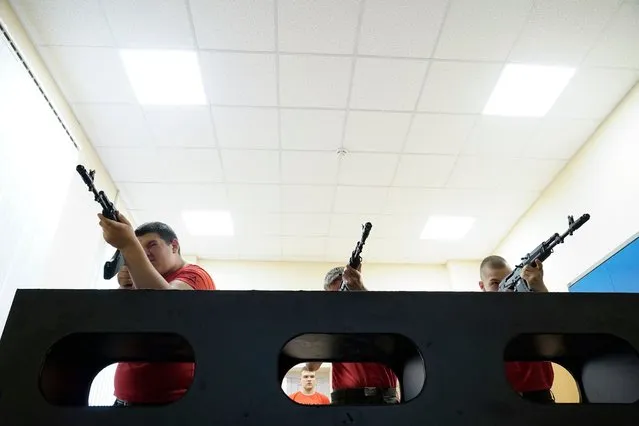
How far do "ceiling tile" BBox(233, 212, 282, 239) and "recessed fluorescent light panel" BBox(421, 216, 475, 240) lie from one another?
1.79 meters

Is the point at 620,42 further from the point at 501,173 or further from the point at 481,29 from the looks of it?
the point at 501,173

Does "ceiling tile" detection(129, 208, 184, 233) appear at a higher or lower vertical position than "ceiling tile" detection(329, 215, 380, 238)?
higher

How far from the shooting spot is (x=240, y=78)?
310cm

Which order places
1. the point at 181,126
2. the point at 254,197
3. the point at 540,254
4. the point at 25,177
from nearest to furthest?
the point at 540,254
the point at 25,177
the point at 181,126
the point at 254,197

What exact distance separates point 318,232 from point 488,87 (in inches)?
107

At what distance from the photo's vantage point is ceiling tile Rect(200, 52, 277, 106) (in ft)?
9.63

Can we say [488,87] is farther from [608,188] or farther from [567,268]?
[567,268]

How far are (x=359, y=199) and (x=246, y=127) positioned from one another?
5.10 feet

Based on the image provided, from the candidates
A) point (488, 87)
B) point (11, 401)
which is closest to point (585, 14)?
point (488, 87)

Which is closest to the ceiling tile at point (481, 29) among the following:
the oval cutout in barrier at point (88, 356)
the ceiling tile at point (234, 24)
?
the ceiling tile at point (234, 24)

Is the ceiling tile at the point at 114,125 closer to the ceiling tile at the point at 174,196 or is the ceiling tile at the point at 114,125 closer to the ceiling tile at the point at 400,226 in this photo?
the ceiling tile at the point at 174,196

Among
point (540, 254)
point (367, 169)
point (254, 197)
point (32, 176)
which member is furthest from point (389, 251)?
point (32, 176)

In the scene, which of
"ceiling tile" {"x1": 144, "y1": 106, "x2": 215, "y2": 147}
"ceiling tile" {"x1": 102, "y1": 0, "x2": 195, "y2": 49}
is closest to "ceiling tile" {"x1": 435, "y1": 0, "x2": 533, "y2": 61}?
"ceiling tile" {"x1": 102, "y1": 0, "x2": 195, "y2": 49}

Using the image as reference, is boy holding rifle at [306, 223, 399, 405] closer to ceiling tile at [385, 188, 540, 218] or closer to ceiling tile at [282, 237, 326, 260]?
ceiling tile at [385, 188, 540, 218]
